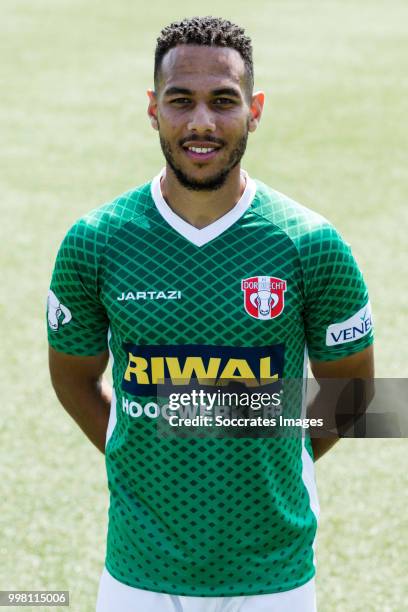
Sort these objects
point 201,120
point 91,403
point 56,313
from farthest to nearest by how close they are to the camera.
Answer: point 91,403 < point 56,313 < point 201,120

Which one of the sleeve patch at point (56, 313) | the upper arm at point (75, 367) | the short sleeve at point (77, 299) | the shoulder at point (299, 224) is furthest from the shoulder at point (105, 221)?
the upper arm at point (75, 367)

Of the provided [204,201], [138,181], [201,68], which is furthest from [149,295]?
[138,181]

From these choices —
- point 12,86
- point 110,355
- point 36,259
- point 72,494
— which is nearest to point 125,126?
A: point 12,86

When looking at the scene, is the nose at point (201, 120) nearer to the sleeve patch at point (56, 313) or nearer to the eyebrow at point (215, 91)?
the eyebrow at point (215, 91)

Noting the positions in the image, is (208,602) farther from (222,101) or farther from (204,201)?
(222,101)

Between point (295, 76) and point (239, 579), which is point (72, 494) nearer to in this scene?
point (239, 579)

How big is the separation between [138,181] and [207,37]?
10320 mm

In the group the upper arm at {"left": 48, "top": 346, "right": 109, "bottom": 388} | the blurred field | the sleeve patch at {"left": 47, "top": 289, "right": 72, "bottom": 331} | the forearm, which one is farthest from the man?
the blurred field

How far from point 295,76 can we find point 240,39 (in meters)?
16.2

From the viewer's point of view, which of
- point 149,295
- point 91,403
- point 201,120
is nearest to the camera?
point 201,120

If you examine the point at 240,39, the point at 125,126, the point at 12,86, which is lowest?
the point at 240,39

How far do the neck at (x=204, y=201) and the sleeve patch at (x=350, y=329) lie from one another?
19.8 inches

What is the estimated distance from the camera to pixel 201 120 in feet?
10.5

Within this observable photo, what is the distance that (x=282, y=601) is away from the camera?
3.32m
